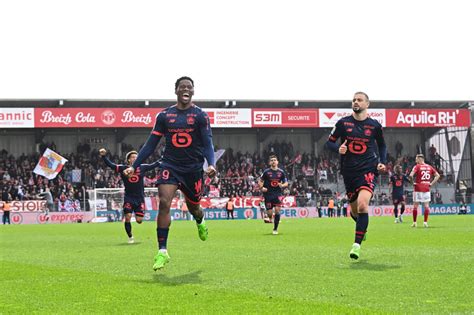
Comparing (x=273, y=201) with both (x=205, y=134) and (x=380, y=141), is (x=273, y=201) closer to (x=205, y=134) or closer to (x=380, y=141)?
(x=380, y=141)

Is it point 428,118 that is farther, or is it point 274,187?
point 428,118

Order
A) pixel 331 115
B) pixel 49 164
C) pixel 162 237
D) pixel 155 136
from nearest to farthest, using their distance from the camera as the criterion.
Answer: pixel 162 237, pixel 155 136, pixel 49 164, pixel 331 115

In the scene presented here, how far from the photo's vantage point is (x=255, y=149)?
216 feet

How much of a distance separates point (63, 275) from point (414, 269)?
4.61 m

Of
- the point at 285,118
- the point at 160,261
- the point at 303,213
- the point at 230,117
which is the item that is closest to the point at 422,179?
the point at 160,261

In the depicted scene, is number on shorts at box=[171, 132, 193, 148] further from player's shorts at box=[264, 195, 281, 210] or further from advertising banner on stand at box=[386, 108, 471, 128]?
advertising banner on stand at box=[386, 108, 471, 128]

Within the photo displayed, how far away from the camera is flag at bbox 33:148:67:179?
55.0 m

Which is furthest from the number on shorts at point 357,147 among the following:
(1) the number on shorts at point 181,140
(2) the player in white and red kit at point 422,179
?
(2) the player in white and red kit at point 422,179

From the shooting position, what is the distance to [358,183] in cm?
1248

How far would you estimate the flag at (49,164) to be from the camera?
2165 inches

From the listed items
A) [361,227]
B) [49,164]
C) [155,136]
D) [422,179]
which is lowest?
[361,227]

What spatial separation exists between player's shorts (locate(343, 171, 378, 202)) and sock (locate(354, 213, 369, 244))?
19.1 inches

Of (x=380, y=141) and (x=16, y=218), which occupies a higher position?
(x=380, y=141)

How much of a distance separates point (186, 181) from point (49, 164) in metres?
46.4
